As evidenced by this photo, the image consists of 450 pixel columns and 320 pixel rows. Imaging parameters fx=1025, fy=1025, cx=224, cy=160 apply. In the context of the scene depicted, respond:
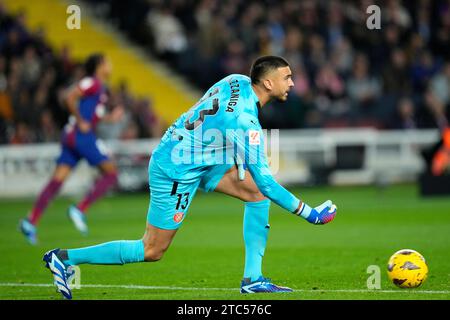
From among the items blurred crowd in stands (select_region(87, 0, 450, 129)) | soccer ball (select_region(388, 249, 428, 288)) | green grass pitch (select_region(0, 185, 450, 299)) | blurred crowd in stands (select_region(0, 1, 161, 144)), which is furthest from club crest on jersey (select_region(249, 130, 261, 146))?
blurred crowd in stands (select_region(87, 0, 450, 129))

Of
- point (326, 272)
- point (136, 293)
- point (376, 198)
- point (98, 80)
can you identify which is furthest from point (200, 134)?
point (376, 198)

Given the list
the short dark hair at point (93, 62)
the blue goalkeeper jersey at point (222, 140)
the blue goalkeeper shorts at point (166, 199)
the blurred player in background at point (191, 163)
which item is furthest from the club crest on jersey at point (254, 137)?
the short dark hair at point (93, 62)

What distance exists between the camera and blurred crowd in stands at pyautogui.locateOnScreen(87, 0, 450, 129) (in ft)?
78.2

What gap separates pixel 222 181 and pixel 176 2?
59.3 ft

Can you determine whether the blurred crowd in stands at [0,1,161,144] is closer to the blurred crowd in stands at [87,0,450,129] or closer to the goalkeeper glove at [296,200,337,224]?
the blurred crowd in stands at [87,0,450,129]

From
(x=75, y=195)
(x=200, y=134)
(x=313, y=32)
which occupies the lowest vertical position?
(x=75, y=195)

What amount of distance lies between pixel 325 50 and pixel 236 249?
538 inches

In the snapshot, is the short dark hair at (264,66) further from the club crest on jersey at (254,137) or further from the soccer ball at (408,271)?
the soccer ball at (408,271)

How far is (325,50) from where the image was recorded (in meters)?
25.3

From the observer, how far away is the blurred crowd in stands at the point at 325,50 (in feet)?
78.2

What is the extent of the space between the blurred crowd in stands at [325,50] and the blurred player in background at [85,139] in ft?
29.1

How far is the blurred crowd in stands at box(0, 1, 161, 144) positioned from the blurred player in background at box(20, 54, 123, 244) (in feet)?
22.8

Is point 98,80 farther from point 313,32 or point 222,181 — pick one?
point 313,32
